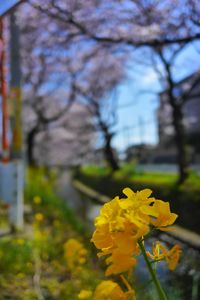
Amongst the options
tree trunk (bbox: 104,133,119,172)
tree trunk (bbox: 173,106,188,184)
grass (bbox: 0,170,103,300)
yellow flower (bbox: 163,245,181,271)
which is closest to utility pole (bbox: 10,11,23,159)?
grass (bbox: 0,170,103,300)

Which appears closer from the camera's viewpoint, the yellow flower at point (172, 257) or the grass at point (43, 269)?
the yellow flower at point (172, 257)

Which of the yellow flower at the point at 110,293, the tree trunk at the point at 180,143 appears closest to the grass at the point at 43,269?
the yellow flower at the point at 110,293

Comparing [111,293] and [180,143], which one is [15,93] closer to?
[180,143]

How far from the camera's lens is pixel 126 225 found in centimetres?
106

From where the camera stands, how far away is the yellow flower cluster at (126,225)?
1.06m

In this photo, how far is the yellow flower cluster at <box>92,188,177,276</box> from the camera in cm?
106

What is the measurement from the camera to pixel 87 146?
32156mm

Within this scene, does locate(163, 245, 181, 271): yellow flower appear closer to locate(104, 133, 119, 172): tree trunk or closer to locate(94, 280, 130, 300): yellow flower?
locate(94, 280, 130, 300): yellow flower

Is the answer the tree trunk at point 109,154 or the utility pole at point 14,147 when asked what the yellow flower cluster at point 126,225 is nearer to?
the utility pole at point 14,147

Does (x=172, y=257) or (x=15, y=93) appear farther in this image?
(x=15, y=93)

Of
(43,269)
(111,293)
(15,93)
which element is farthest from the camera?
(15,93)

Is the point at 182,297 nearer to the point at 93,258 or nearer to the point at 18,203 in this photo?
the point at 93,258

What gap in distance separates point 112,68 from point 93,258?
14160 mm

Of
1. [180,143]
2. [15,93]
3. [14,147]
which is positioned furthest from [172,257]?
[180,143]
